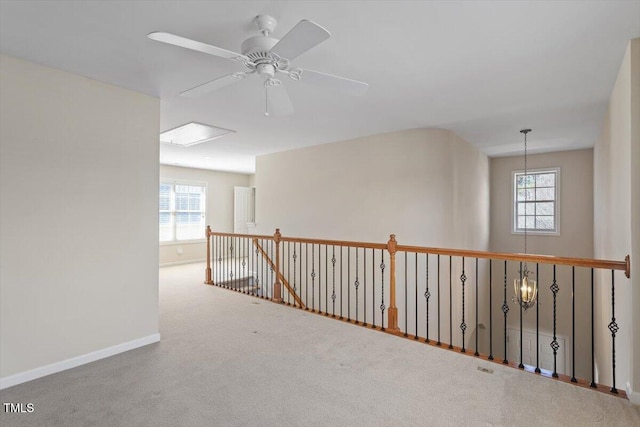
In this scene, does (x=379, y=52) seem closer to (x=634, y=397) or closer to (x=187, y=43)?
(x=187, y=43)

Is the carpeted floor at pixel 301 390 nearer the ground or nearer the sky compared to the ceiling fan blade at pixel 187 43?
nearer the ground

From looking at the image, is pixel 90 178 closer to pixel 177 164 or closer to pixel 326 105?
pixel 326 105

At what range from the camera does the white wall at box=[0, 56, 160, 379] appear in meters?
2.54

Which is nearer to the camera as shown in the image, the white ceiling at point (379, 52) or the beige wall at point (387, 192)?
the white ceiling at point (379, 52)

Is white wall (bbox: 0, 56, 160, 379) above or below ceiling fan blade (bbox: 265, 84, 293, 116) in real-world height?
below

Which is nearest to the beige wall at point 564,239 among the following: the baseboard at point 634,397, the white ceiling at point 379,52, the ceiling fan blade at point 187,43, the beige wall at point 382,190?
the beige wall at point 382,190

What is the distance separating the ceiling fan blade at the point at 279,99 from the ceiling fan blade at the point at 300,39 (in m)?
0.47

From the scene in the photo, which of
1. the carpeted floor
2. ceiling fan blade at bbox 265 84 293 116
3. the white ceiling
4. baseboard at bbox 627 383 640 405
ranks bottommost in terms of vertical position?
the carpeted floor

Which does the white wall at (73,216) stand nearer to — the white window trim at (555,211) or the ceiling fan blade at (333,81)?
the ceiling fan blade at (333,81)

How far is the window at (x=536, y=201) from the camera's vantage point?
6.91 meters

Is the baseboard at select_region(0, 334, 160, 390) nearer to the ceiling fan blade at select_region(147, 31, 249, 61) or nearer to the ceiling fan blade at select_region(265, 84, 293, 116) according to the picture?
the ceiling fan blade at select_region(265, 84, 293, 116)

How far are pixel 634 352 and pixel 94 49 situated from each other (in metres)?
4.43

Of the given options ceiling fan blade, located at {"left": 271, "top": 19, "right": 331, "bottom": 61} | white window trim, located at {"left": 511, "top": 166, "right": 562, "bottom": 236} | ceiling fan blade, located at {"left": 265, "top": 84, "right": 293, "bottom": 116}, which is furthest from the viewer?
white window trim, located at {"left": 511, "top": 166, "right": 562, "bottom": 236}

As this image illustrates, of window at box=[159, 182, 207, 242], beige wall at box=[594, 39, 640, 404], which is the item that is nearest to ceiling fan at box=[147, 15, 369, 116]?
→ beige wall at box=[594, 39, 640, 404]
